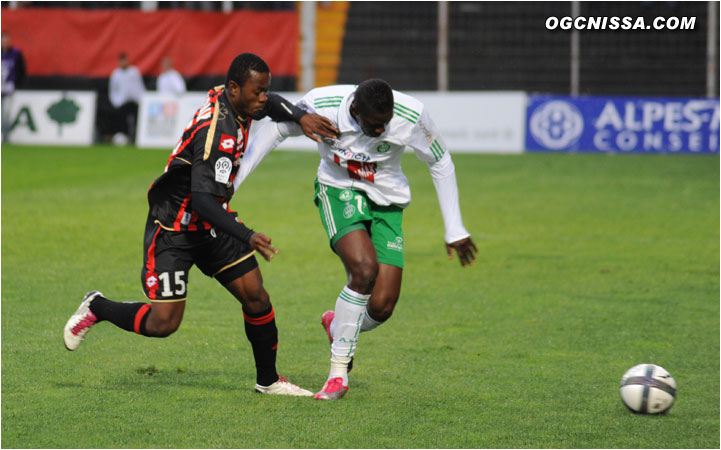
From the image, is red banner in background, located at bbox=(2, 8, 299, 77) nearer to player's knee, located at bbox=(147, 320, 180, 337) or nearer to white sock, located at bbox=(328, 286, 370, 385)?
white sock, located at bbox=(328, 286, 370, 385)

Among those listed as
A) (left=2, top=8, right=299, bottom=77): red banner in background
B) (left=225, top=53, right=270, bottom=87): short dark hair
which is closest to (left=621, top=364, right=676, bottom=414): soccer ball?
(left=225, top=53, right=270, bottom=87): short dark hair

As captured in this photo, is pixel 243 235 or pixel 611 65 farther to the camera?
pixel 611 65

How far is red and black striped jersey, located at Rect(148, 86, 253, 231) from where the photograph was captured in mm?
5566

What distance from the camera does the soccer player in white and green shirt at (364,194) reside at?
620 centimetres

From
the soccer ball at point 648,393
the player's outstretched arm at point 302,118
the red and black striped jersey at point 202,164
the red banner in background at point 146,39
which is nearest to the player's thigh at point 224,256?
the red and black striped jersey at point 202,164

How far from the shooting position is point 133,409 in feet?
18.6

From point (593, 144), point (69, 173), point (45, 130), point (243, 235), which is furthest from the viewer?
point (45, 130)

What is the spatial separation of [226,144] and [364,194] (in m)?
1.19

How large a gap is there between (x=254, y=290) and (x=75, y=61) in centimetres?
2268

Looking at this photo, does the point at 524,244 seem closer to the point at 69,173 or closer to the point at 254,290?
the point at 254,290

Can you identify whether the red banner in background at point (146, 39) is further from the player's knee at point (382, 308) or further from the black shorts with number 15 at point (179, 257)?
the black shorts with number 15 at point (179, 257)

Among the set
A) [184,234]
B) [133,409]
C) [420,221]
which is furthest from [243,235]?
[420,221]

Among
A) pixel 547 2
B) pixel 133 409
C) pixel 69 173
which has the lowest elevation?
pixel 133 409

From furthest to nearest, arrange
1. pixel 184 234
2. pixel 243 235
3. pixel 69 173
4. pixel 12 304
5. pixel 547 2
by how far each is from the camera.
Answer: pixel 547 2, pixel 69 173, pixel 12 304, pixel 184 234, pixel 243 235
